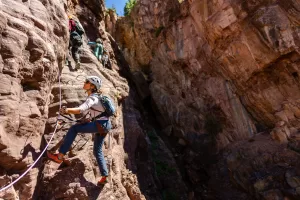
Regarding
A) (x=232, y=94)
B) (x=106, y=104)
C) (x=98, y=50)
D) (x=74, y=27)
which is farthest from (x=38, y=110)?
(x=232, y=94)

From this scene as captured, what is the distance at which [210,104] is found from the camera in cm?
1738

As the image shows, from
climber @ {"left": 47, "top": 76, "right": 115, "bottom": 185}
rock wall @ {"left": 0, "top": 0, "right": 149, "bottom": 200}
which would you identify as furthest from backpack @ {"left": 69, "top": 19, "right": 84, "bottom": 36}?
climber @ {"left": 47, "top": 76, "right": 115, "bottom": 185}

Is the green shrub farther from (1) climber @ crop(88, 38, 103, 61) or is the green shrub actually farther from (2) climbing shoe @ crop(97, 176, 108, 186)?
(2) climbing shoe @ crop(97, 176, 108, 186)

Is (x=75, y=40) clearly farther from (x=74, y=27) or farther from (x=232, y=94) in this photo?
(x=232, y=94)

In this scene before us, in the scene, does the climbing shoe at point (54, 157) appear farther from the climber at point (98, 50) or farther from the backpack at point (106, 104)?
the climber at point (98, 50)

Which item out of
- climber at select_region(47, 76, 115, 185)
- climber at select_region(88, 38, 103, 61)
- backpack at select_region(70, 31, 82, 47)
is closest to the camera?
climber at select_region(47, 76, 115, 185)

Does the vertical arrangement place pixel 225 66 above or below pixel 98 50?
below

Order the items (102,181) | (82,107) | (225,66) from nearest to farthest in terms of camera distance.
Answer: (82,107) → (102,181) → (225,66)

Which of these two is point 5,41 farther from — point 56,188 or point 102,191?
point 102,191

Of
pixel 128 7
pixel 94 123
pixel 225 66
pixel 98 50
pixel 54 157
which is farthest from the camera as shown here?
pixel 128 7

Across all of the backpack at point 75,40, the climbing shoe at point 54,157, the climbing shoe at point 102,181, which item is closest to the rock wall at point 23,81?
the climbing shoe at point 54,157

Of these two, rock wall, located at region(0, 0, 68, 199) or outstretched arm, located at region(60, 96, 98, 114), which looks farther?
→ outstretched arm, located at region(60, 96, 98, 114)

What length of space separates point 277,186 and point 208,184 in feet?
13.1

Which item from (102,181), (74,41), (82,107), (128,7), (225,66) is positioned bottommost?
(102,181)
